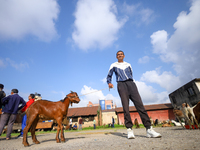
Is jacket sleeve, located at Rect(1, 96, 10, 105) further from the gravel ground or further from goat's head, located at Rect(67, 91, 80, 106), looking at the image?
goat's head, located at Rect(67, 91, 80, 106)

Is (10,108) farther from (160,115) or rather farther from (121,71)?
(160,115)

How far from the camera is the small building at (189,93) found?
17.7m

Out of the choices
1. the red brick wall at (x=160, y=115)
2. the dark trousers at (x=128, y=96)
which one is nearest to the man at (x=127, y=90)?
the dark trousers at (x=128, y=96)

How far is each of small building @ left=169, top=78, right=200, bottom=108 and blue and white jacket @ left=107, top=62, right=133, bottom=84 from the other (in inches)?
760

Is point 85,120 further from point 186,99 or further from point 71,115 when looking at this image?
point 186,99

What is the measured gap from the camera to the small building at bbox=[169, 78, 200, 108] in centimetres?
1769

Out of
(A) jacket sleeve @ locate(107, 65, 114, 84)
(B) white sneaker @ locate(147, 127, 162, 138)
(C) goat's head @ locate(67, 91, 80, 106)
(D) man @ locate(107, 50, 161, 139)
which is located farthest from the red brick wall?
(B) white sneaker @ locate(147, 127, 162, 138)

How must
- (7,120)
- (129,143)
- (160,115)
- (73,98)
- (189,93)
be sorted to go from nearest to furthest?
(129,143) < (73,98) < (7,120) < (189,93) < (160,115)

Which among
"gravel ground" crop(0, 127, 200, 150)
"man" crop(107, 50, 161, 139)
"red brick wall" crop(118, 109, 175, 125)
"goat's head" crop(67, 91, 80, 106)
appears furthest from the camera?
"red brick wall" crop(118, 109, 175, 125)

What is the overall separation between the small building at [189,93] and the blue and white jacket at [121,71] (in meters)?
19.3

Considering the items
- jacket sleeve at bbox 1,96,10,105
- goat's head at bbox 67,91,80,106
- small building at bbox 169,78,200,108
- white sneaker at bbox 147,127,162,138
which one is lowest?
white sneaker at bbox 147,127,162,138

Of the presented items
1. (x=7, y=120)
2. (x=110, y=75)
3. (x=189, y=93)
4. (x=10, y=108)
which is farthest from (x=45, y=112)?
(x=189, y=93)

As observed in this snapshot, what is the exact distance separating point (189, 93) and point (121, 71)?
70.9ft

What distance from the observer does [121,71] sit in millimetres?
3611
